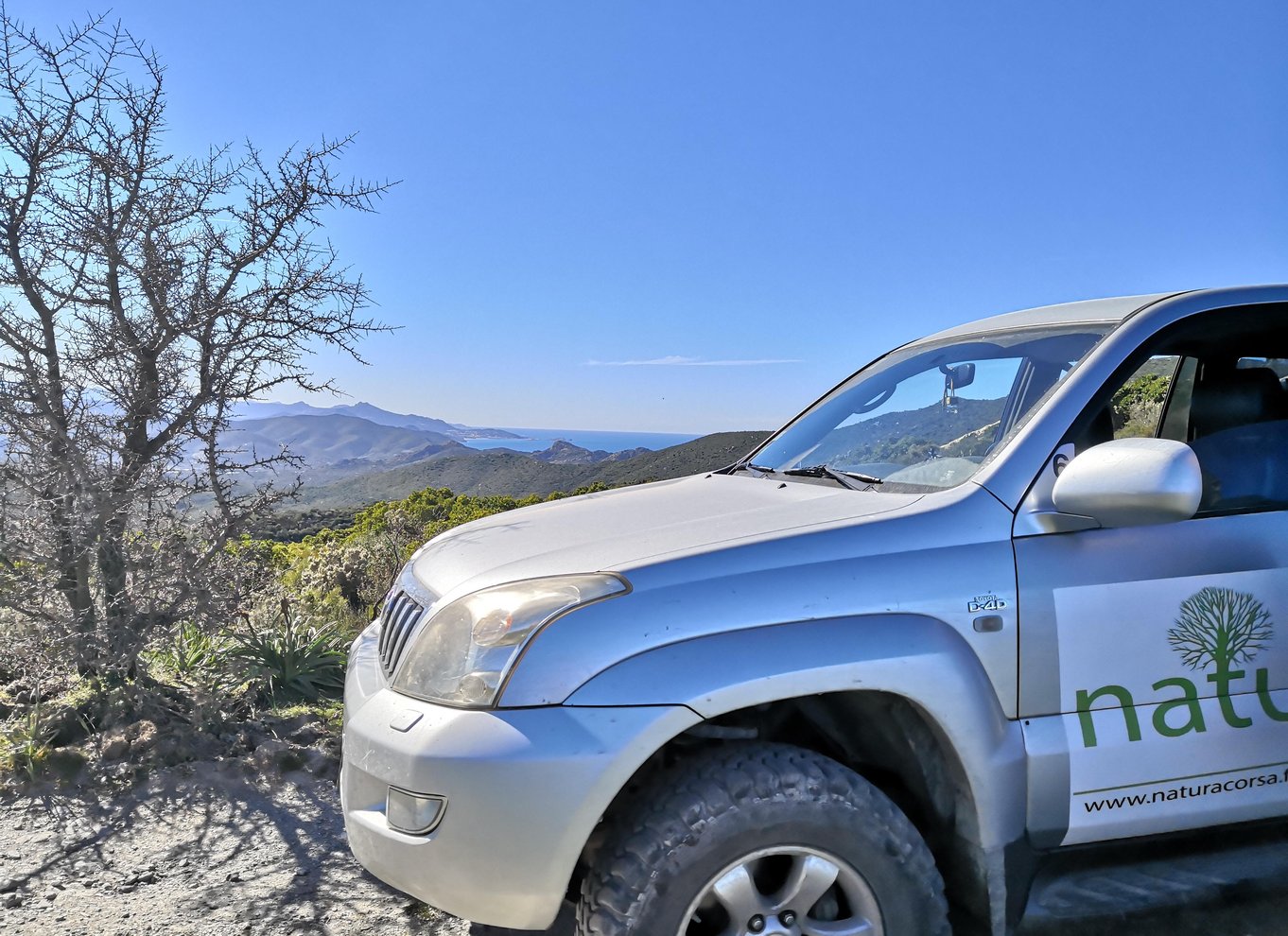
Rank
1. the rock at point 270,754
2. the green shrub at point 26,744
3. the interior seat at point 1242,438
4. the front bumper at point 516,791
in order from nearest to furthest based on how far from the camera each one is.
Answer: the front bumper at point 516,791
the interior seat at point 1242,438
the green shrub at point 26,744
the rock at point 270,754

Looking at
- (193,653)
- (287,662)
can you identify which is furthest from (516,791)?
(193,653)

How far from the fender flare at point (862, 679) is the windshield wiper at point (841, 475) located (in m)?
0.68

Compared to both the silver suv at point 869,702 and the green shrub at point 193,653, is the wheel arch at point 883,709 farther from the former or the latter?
the green shrub at point 193,653

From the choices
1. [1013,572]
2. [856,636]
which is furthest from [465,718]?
[1013,572]

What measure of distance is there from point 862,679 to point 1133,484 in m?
0.80

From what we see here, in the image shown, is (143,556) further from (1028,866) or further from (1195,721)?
(1195,721)

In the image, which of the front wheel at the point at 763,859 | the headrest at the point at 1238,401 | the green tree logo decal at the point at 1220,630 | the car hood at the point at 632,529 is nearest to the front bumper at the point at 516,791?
the front wheel at the point at 763,859

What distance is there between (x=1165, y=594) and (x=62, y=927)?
3607 millimetres

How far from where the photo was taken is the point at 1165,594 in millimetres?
2441

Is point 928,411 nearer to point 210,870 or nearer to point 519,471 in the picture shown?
point 210,870

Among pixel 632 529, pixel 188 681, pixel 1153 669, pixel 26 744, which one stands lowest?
pixel 26 744

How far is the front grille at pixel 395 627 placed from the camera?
2662mm

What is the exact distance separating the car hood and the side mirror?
41cm

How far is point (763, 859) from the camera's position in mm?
2230
